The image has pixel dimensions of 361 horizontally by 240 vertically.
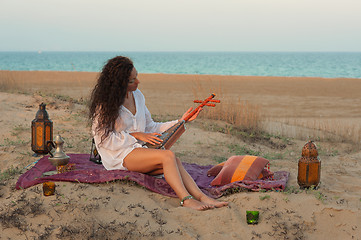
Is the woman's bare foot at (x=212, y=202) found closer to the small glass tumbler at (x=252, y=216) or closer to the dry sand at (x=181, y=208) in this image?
the dry sand at (x=181, y=208)

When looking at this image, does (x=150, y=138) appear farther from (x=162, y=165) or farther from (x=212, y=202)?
(x=212, y=202)

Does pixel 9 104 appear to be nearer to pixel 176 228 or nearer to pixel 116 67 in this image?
pixel 116 67

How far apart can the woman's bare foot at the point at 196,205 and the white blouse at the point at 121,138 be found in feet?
2.77

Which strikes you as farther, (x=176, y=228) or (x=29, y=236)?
(x=176, y=228)

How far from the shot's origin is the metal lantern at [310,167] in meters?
4.58

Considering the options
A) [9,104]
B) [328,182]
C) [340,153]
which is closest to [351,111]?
[340,153]

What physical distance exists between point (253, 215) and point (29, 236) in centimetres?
183

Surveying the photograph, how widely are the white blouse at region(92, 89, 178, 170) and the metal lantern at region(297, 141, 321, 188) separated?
168cm

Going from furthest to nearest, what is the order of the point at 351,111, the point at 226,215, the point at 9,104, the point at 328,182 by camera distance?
the point at 351,111, the point at 9,104, the point at 328,182, the point at 226,215

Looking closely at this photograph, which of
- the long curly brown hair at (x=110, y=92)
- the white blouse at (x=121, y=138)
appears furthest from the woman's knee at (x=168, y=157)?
the long curly brown hair at (x=110, y=92)

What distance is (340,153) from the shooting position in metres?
7.50

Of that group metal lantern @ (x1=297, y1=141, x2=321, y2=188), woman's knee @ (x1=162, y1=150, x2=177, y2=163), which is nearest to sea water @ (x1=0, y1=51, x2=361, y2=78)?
woman's knee @ (x1=162, y1=150, x2=177, y2=163)

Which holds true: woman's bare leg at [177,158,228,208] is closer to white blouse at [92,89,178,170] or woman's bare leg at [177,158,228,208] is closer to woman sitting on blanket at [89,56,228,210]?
woman sitting on blanket at [89,56,228,210]

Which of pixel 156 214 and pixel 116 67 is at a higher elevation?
pixel 116 67
